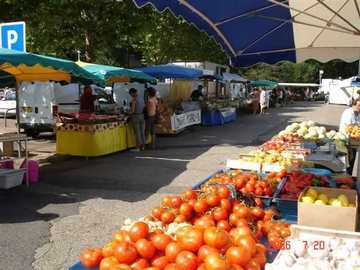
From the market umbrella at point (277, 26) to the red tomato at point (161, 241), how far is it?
2.27 meters

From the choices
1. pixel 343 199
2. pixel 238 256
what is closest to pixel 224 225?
pixel 238 256

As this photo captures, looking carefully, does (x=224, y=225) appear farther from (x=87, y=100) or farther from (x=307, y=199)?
(x=87, y=100)

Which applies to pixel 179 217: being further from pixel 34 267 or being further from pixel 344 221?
pixel 34 267

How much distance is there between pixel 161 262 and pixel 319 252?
3.00ft

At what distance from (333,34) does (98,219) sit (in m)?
4.15

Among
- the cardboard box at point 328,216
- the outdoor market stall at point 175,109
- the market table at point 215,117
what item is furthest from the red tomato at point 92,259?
the market table at point 215,117

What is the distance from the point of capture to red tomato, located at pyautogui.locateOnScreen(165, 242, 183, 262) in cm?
281

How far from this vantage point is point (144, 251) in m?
2.88

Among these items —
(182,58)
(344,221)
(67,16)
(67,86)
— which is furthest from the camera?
(182,58)

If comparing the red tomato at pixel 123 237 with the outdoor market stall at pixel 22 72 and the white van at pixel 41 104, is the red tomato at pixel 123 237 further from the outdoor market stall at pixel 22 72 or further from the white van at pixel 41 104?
the white van at pixel 41 104

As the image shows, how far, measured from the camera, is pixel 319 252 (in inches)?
108

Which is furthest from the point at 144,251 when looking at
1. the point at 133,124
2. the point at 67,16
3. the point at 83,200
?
the point at 67,16

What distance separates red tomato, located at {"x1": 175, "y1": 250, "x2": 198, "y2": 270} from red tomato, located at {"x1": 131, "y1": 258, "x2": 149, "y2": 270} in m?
0.22

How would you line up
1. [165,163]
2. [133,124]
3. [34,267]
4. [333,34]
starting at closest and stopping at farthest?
[34,267], [333,34], [165,163], [133,124]
